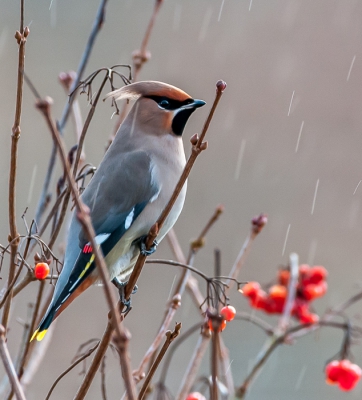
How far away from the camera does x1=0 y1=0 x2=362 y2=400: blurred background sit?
5094mm

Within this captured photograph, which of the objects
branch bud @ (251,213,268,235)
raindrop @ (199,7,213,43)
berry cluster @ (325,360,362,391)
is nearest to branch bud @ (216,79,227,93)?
branch bud @ (251,213,268,235)

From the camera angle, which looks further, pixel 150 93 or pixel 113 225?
pixel 150 93

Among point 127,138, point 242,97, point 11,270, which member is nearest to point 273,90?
point 242,97

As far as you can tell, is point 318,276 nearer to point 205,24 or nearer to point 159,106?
point 159,106

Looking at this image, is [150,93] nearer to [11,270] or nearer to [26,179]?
[11,270]

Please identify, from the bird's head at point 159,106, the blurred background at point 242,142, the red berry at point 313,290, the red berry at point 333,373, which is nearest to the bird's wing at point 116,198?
the bird's head at point 159,106

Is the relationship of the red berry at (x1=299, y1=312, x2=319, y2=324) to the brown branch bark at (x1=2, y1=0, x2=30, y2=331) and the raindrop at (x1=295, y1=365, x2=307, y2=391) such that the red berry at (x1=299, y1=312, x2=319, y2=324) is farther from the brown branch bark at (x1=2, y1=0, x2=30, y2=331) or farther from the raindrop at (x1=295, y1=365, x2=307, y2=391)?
the raindrop at (x1=295, y1=365, x2=307, y2=391)

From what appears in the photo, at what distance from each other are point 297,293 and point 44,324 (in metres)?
1.00

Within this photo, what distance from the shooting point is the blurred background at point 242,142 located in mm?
5094

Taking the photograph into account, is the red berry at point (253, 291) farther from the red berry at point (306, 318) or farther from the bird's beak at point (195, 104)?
the bird's beak at point (195, 104)

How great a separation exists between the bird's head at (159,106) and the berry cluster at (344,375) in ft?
2.73

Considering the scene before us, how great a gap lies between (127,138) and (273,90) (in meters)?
4.79

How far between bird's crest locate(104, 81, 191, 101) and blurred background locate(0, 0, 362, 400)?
7.28 ft

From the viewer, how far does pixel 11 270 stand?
135 centimetres
